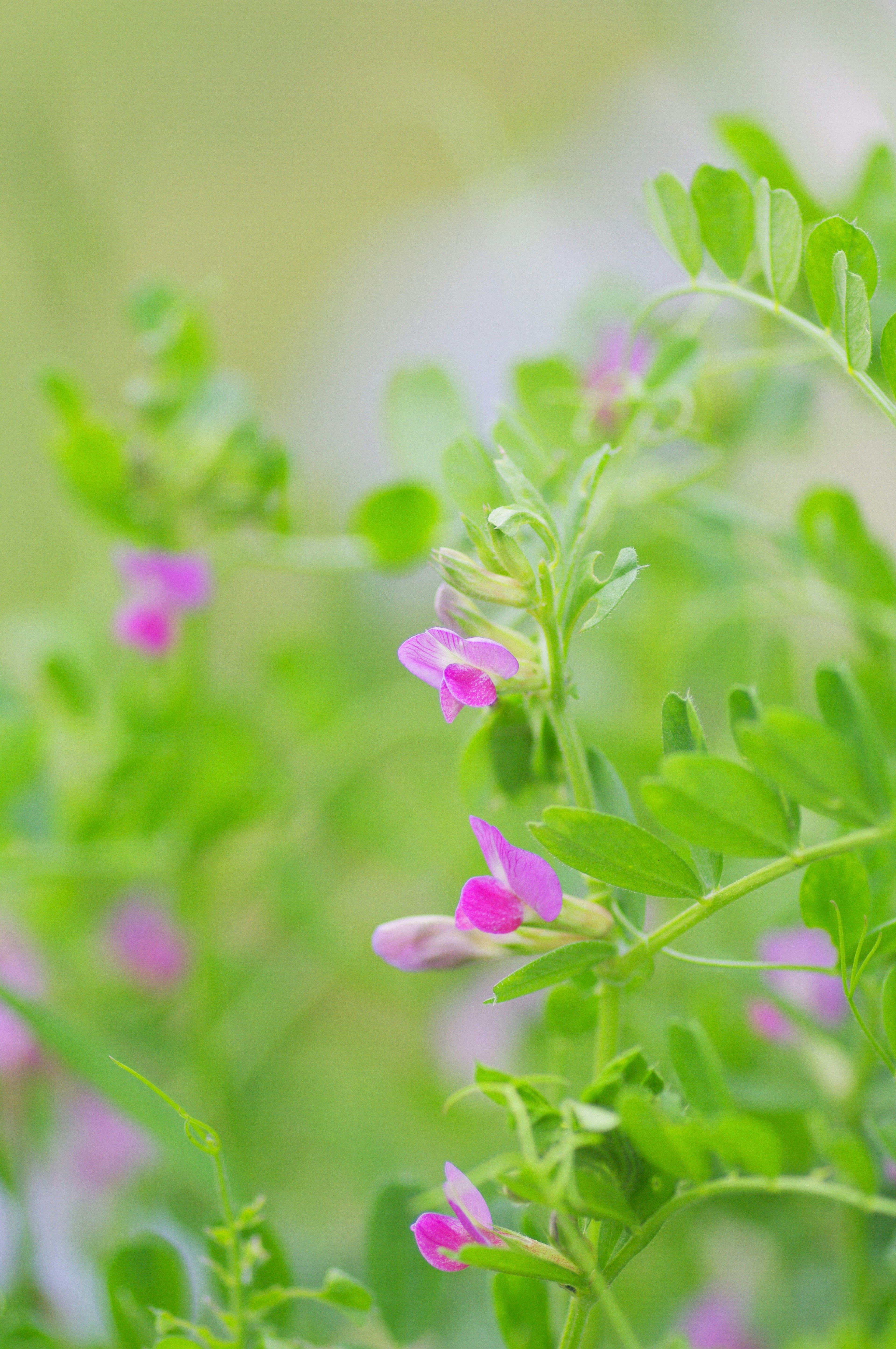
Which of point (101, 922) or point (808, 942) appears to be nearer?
point (808, 942)

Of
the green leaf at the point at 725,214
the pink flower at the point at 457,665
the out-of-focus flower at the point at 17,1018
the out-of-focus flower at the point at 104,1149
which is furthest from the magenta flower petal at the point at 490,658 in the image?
the out-of-focus flower at the point at 104,1149

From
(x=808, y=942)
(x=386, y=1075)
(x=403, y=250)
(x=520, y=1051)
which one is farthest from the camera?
(x=403, y=250)

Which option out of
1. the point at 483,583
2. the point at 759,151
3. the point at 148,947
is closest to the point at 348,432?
the point at 148,947

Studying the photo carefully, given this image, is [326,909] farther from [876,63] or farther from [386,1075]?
[876,63]

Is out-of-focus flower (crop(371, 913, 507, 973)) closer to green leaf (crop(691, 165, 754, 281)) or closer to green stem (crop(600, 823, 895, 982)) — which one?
green stem (crop(600, 823, 895, 982))

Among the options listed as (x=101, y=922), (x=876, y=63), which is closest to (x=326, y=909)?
(x=101, y=922)
